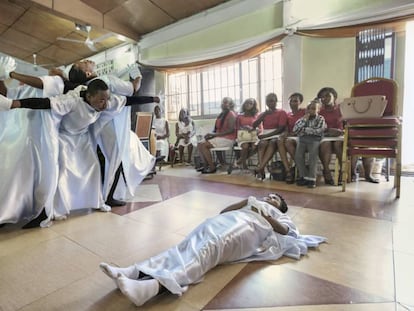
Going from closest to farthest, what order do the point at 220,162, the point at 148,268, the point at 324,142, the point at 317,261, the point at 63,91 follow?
the point at 148,268
the point at 317,261
the point at 63,91
the point at 324,142
the point at 220,162

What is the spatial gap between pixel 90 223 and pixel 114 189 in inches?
20.4

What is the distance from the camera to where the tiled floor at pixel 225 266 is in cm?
98

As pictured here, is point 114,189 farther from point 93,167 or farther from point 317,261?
point 317,261

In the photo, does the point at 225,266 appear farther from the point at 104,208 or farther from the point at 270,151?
the point at 270,151

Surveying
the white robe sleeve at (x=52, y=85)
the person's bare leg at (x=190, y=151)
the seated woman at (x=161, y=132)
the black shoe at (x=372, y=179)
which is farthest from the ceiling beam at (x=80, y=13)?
the black shoe at (x=372, y=179)

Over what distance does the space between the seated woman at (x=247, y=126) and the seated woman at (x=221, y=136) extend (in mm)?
147

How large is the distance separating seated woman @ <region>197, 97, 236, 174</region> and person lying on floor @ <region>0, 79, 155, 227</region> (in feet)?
6.70

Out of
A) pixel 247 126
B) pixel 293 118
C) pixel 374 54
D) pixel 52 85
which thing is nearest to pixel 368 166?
pixel 293 118

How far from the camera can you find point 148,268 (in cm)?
100

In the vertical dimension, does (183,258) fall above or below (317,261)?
above

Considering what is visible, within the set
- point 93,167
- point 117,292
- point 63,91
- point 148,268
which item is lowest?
point 117,292

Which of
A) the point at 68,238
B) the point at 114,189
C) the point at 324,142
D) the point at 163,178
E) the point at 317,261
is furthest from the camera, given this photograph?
the point at 163,178

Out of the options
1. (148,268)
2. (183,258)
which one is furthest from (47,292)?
(183,258)

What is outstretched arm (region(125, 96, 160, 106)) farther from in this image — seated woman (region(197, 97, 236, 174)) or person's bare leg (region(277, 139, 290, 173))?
seated woman (region(197, 97, 236, 174))
